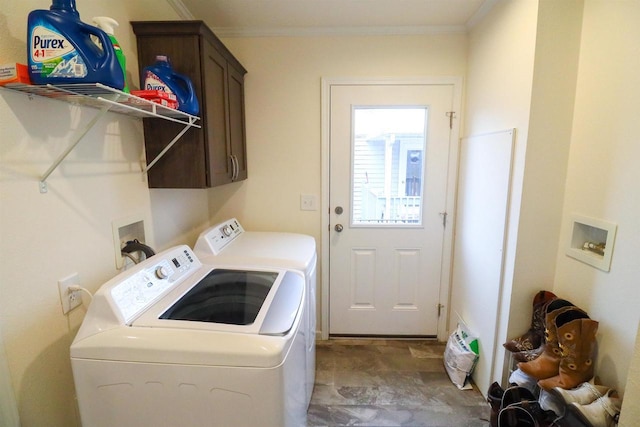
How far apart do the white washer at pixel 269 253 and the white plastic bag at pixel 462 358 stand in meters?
0.93

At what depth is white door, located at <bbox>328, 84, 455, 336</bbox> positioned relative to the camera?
2.17 metres

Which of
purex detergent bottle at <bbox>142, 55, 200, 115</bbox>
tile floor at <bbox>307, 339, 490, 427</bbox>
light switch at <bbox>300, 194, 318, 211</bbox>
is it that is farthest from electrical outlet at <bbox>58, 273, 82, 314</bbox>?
light switch at <bbox>300, 194, 318, 211</bbox>

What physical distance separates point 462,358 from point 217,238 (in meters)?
1.71

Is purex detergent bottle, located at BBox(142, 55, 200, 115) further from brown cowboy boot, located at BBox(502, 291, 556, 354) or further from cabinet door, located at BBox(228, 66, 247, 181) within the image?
brown cowboy boot, located at BBox(502, 291, 556, 354)

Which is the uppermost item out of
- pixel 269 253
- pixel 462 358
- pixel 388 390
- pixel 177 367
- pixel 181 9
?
pixel 181 9

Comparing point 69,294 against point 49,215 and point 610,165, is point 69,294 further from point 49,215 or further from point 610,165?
point 610,165

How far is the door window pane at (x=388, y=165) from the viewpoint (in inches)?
86.4

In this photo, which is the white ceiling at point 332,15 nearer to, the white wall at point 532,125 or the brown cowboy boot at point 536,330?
the white wall at point 532,125

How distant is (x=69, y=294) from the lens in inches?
42.6

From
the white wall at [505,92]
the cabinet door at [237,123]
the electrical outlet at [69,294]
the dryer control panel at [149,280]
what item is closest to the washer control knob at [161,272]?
the dryer control panel at [149,280]

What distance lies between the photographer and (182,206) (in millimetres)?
1917

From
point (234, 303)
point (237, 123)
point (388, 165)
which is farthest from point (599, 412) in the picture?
point (237, 123)

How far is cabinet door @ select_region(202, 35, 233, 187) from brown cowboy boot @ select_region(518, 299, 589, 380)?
1729mm

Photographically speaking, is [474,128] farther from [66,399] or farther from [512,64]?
[66,399]
